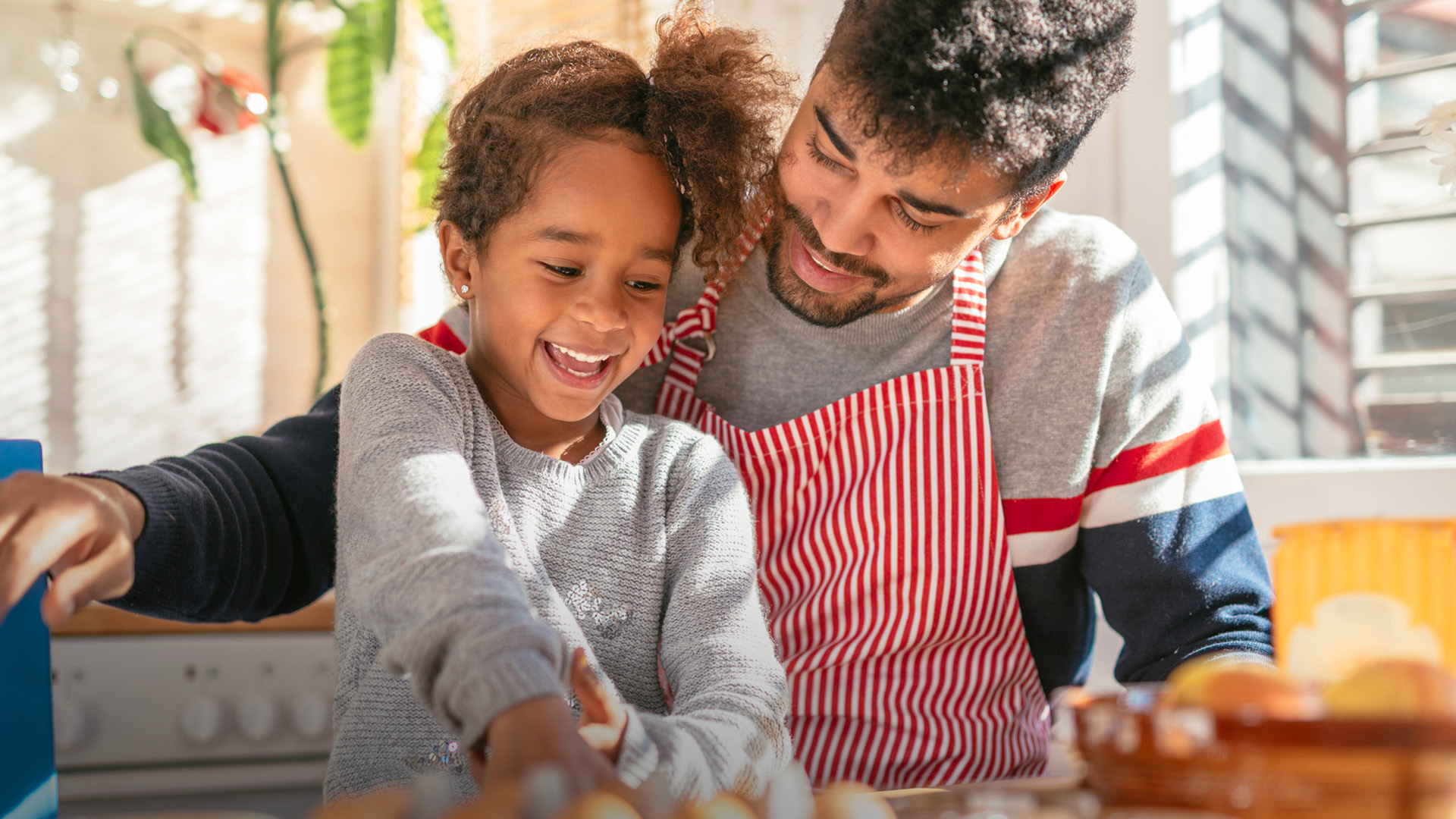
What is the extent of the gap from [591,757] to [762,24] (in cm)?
137

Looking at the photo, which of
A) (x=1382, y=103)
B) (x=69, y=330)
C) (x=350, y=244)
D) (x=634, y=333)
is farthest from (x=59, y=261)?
(x=1382, y=103)

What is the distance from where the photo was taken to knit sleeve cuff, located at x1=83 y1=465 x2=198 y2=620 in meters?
0.69

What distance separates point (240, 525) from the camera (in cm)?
79

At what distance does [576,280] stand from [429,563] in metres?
0.35

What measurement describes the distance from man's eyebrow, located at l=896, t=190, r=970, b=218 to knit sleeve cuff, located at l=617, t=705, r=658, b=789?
47 centimetres

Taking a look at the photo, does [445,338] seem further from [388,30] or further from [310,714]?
[388,30]

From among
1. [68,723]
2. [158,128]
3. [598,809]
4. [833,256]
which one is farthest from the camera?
[158,128]

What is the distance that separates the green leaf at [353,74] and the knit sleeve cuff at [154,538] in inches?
47.2

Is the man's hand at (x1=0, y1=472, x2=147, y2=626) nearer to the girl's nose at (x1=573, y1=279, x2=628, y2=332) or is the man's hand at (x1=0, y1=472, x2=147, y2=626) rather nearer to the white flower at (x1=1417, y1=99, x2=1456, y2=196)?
the girl's nose at (x1=573, y1=279, x2=628, y2=332)

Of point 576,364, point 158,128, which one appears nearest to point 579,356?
point 576,364

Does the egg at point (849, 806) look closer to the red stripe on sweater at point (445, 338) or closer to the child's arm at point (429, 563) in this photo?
the child's arm at point (429, 563)

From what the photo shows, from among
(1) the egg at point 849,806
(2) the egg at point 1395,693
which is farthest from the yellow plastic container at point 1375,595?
(1) the egg at point 849,806


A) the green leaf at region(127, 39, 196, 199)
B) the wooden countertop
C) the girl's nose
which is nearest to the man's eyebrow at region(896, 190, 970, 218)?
the girl's nose

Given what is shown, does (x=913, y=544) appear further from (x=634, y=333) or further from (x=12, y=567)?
(x=12, y=567)
